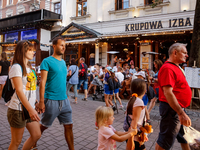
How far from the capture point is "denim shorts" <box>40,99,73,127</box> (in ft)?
8.27

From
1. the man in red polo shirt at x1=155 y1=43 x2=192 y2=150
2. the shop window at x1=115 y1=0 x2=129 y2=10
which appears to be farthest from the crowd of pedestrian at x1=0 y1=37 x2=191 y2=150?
the shop window at x1=115 y1=0 x2=129 y2=10

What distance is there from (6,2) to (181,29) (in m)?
25.0

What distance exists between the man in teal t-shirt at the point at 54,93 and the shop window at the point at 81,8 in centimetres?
1357

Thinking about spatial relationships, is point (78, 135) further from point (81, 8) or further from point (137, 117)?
point (81, 8)

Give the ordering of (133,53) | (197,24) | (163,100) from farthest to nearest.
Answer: (133,53), (197,24), (163,100)

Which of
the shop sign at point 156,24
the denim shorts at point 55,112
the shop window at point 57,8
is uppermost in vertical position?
the shop window at point 57,8

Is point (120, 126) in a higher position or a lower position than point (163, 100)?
lower

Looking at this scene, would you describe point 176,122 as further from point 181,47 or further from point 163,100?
point 181,47

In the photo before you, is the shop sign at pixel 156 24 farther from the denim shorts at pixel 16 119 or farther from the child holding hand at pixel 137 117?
the denim shorts at pixel 16 119

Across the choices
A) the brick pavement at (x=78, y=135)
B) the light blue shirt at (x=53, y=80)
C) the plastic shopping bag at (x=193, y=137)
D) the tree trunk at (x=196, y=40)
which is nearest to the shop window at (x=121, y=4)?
the tree trunk at (x=196, y=40)

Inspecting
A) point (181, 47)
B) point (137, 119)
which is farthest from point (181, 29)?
point (137, 119)

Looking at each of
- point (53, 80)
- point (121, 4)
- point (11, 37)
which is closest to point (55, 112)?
point (53, 80)

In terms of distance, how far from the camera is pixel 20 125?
2.10 m

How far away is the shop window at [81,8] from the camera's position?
1510 cm
